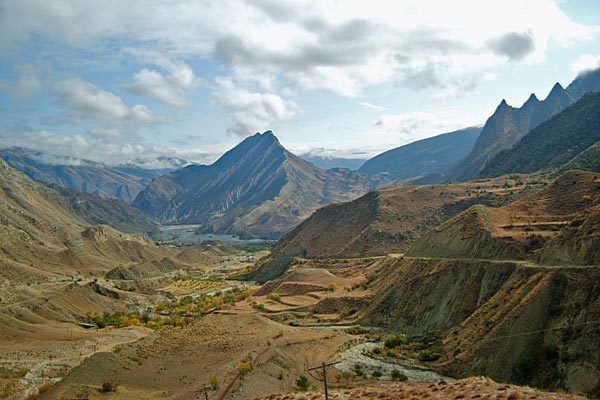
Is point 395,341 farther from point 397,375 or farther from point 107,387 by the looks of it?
point 107,387

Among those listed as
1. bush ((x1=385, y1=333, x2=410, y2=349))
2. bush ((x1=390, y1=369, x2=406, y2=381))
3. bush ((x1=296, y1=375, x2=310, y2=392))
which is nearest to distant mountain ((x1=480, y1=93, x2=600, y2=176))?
bush ((x1=385, y1=333, x2=410, y2=349))

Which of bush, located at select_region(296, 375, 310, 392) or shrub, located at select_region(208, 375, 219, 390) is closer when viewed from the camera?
shrub, located at select_region(208, 375, 219, 390)

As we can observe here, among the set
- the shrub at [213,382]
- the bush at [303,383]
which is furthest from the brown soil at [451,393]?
the shrub at [213,382]

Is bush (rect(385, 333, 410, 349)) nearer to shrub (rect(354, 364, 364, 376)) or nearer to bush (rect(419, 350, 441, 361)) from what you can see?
bush (rect(419, 350, 441, 361))

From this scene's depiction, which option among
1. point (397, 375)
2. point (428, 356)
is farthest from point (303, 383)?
point (428, 356)

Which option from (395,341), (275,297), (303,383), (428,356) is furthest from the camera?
(275,297)
